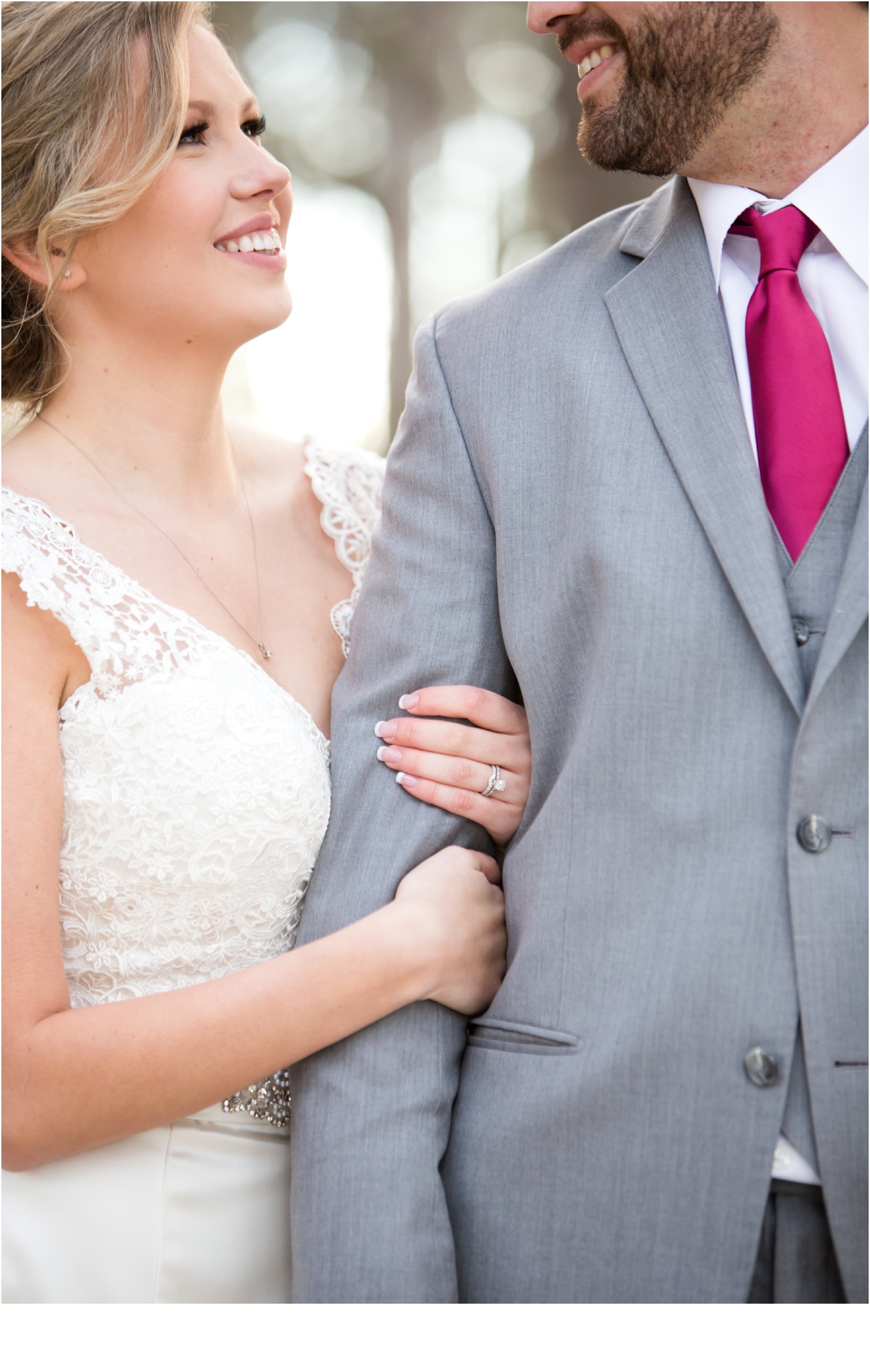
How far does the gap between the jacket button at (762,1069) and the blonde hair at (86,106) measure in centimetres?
158

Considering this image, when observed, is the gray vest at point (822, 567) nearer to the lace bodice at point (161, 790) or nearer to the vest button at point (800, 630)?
the vest button at point (800, 630)

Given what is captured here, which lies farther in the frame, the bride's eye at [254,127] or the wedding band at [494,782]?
the bride's eye at [254,127]

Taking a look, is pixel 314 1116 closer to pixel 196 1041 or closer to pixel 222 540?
pixel 196 1041

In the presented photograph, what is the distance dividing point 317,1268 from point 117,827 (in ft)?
2.18

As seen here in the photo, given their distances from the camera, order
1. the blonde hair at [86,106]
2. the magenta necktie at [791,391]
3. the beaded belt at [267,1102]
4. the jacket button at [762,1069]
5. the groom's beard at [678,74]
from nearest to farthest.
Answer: the jacket button at [762,1069] → the magenta necktie at [791,391] → the groom's beard at [678,74] → the beaded belt at [267,1102] → the blonde hair at [86,106]

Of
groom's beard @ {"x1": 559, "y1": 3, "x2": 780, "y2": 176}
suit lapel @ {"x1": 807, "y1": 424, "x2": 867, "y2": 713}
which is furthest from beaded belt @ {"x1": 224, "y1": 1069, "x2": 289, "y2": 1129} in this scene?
groom's beard @ {"x1": 559, "y1": 3, "x2": 780, "y2": 176}

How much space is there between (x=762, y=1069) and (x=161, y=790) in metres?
0.92

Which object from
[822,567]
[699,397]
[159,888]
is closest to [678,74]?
[699,397]

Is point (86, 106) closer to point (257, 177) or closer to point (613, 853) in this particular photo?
point (257, 177)

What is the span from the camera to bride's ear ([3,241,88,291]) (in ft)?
6.30

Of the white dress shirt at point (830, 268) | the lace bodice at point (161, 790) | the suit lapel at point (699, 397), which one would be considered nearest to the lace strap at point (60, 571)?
the lace bodice at point (161, 790)

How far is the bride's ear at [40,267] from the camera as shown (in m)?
1.92
